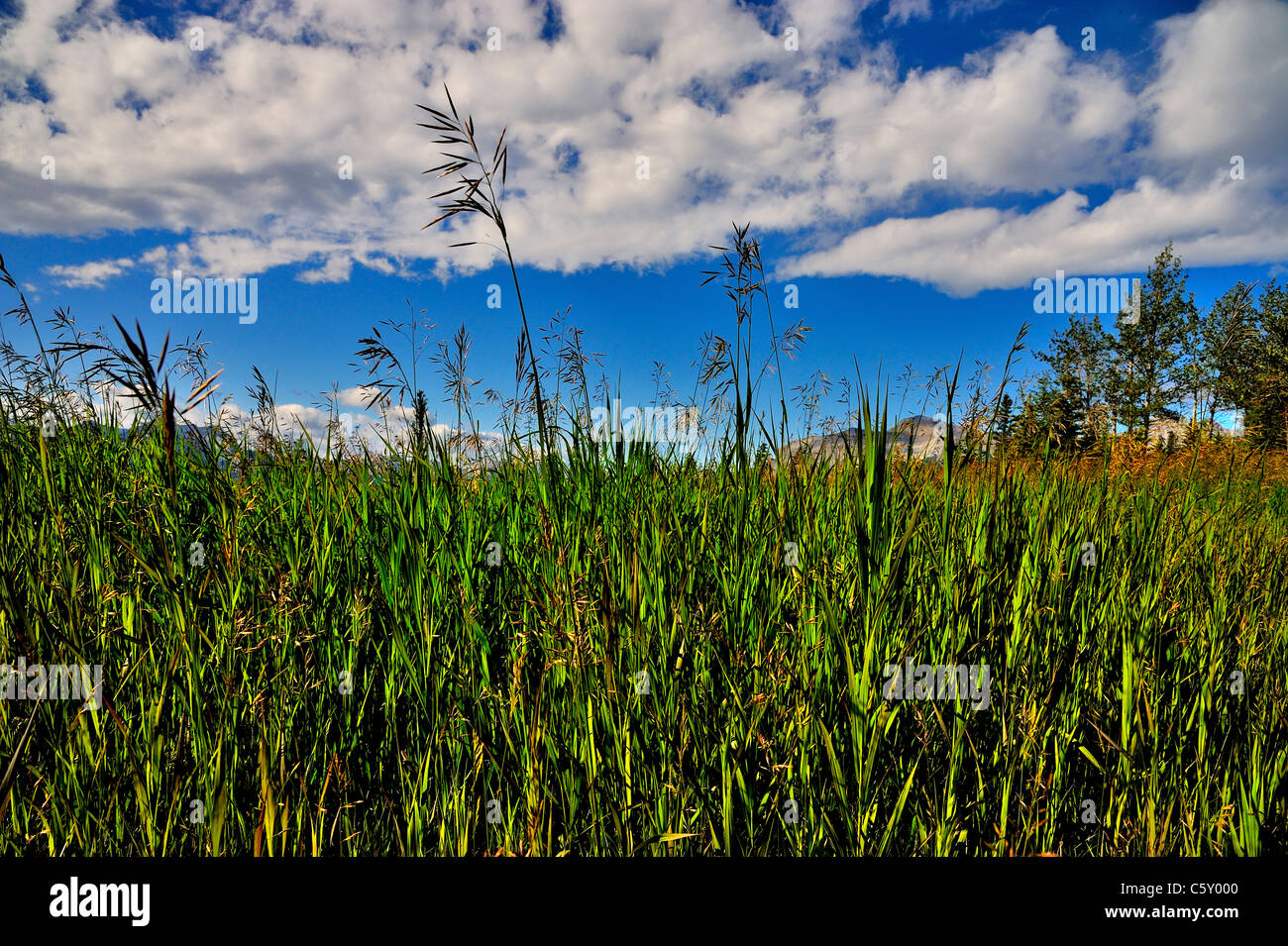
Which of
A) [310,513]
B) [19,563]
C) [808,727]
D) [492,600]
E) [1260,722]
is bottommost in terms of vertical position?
[1260,722]

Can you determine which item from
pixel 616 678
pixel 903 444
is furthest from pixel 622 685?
pixel 903 444

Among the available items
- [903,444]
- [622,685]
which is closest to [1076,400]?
[903,444]

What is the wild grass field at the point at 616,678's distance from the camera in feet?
4.47

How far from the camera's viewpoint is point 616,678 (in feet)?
4.84

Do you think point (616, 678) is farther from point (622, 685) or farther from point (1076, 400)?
point (1076, 400)

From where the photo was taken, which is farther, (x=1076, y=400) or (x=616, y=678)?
(x=1076, y=400)

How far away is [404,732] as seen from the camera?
1657mm

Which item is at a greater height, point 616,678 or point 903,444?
point 903,444

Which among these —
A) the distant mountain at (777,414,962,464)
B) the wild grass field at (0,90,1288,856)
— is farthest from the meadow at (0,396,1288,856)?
the distant mountain at (777,414,962,464)

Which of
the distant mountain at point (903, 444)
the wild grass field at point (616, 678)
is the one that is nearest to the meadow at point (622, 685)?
the wild grass field at point (616, 678)

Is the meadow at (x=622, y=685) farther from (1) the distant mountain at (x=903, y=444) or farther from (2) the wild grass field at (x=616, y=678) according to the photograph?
(1) the distant mountain at (x=903, y=444)
